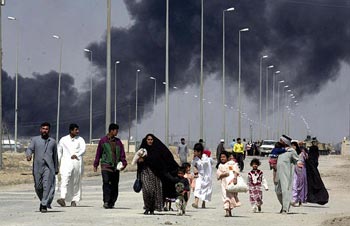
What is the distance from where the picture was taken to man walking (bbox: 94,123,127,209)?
880 inches

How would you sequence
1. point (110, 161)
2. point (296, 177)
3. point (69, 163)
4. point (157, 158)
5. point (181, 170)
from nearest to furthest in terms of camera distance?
point (157, 158), point (181, 170), point (110, 161), point (69, 163), point (296, 177)

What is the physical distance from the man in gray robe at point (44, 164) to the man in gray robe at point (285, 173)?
4.70 m

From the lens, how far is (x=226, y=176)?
2180 cm

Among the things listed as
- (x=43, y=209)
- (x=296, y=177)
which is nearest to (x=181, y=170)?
(x=43, y=209)

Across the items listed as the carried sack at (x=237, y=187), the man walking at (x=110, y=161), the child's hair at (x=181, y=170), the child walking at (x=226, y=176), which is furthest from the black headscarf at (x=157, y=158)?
the man walking at (x=110, y=161)

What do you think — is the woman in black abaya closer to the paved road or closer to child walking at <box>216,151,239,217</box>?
the paved road

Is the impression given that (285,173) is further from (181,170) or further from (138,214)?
(138,214)

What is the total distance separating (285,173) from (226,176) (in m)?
1.31

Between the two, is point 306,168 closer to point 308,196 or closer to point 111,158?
point 308,196

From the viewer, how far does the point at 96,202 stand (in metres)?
25.4

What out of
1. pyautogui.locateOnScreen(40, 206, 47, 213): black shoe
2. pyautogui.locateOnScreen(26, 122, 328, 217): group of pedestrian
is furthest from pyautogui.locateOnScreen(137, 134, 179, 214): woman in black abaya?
pyautogui.locateOnScreen(40, 206, 47, 213): black shoe

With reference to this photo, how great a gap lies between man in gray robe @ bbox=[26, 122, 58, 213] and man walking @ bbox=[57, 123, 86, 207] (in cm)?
168

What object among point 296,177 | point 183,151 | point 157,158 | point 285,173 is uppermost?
point 183,151

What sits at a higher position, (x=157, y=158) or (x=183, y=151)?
(x=183, y=151)
